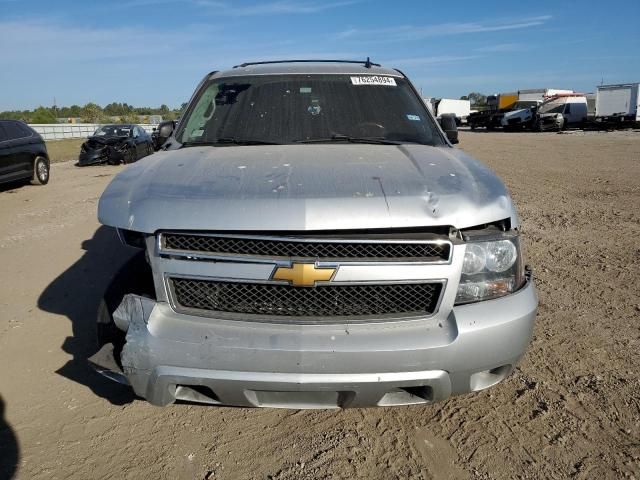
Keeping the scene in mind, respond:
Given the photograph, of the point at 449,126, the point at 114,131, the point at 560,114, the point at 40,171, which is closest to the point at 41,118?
the point at 114,131

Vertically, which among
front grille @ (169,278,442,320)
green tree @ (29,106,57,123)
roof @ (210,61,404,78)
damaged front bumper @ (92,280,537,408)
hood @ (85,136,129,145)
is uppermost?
green tree @ (29,106,57,123)

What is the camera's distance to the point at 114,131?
63.2 feet

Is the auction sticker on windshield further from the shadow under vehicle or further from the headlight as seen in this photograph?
the shadow under vehicle

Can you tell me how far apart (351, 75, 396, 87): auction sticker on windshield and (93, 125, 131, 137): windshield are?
1684 centimetres

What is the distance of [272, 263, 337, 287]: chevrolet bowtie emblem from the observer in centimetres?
215

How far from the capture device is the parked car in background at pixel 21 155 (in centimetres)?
1160

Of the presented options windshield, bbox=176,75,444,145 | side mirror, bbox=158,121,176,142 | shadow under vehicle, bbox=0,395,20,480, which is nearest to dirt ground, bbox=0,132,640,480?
shadow under vehicle, bbox=0,395,20,480

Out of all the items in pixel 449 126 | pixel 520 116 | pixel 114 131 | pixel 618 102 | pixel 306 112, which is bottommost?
pixel 449 126

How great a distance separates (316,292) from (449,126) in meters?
2.35

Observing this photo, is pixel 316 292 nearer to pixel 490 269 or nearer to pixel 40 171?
pixel 490 269

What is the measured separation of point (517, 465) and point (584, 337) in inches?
65.1

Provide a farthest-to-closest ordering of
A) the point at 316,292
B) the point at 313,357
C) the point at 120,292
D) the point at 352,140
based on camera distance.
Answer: the point at 352,140
the point at 120,292
the point at 316,292
the point at 313,357

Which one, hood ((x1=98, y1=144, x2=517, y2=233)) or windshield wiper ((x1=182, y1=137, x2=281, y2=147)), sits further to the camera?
windshield wiper ((x1=182, y1=137, x2=281, y2=147))

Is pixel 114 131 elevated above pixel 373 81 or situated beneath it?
situated beneath
